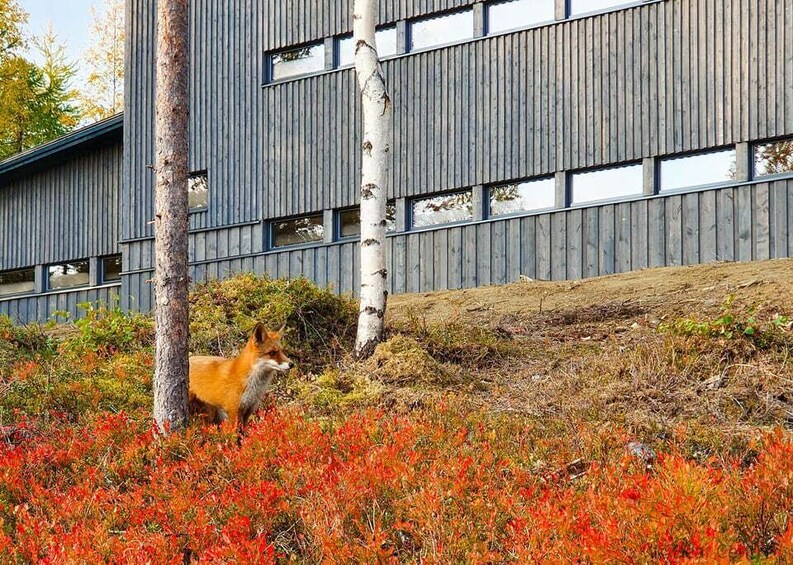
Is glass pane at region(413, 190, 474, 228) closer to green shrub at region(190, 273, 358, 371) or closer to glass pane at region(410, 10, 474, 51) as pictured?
glass pane at region(410, 10, 474, 51)

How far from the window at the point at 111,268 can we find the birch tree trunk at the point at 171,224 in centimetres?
1602

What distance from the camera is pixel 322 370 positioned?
11000 mm

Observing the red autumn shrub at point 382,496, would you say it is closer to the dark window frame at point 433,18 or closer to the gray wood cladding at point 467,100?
the gray wood cladding at point 467,100

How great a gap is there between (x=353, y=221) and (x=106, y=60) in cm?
2380

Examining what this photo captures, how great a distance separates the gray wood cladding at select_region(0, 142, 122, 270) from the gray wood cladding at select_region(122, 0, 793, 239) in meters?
1.44

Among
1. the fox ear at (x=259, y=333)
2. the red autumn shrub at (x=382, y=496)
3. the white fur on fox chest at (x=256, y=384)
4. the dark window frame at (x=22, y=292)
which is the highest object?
the dark window frame at (x=22, y=292)

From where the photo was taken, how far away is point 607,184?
17406mm

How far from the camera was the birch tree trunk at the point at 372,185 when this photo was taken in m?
11.1

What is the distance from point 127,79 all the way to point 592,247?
41.9 ft

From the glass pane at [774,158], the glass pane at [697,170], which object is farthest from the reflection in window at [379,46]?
the glass pane at [774,158]

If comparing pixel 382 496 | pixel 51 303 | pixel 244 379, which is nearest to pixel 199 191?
pixel 51 303

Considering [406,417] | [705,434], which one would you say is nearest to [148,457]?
[406,417]

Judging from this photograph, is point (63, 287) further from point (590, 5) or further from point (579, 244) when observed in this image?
point (590, 5)

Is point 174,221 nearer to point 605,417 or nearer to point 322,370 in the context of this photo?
point 322,370
